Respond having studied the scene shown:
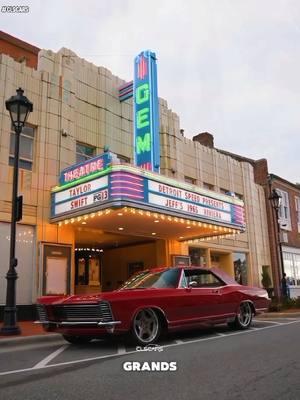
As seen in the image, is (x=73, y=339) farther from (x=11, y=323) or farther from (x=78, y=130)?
(x=78, y=130)

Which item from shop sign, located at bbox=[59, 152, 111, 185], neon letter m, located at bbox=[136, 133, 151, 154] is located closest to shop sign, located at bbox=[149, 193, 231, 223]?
shop sign, located at bbox=[59, 152, 111, 185]

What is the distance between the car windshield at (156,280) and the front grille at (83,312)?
1488 millimetres

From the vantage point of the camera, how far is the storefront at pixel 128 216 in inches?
513

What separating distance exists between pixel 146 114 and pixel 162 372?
38.9 ft

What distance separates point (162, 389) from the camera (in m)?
4.74

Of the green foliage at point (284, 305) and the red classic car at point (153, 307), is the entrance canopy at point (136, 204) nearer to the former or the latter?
the green foliage at point (284, 305)

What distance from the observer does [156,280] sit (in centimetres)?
907

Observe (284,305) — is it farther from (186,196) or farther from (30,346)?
(30,346)

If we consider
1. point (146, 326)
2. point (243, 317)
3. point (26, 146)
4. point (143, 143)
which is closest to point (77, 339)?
point (146, 326)

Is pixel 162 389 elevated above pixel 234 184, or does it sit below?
below

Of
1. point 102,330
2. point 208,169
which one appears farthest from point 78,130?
point 102,330

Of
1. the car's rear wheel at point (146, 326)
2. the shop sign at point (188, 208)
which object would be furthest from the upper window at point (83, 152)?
the car's rear wheel at point (146, 326)

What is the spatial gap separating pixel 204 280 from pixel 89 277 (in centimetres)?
1201

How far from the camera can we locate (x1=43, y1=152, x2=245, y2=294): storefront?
13023 millimetres
